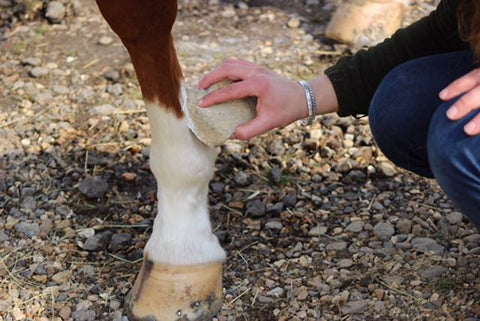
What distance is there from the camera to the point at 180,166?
195 centimetres

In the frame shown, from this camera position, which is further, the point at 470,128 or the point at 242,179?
the point at 242,179

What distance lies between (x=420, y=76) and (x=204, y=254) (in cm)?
62

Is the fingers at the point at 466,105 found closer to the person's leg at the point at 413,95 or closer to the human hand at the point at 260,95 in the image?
the person's leg at the point at 413,95

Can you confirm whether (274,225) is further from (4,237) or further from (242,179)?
(4,237)

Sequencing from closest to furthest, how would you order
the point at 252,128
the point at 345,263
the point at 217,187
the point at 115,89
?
the point at 252,128 < the point at 345,263 < the point at 217,187 < the point at 115,89

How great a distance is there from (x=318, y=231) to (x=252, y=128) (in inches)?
18.3

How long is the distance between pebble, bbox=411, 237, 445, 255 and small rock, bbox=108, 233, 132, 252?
0.72 m

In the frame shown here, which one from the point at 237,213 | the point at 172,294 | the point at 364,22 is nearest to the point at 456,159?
the point at 172,294

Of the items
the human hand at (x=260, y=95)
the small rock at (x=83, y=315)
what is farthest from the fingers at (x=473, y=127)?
the small rock at (x=83, y=315)

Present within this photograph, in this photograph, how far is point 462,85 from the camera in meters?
1.73

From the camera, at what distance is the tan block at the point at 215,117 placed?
1.93m

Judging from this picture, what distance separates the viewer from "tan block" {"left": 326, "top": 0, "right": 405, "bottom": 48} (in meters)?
3.33

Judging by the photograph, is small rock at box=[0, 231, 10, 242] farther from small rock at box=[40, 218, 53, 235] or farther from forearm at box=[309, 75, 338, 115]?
forearm at box=[309, 75, 338, 115]

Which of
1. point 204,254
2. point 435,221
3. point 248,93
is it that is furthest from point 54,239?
point 435,221
